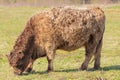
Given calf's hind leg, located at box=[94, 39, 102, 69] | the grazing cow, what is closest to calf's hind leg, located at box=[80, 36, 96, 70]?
the grazing cow

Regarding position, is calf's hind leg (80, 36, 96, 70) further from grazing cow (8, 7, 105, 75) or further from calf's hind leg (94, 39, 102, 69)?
calf's hind leg (94, 39, 102, 69)

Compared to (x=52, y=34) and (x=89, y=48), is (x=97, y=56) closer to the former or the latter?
(x=89, y=48)

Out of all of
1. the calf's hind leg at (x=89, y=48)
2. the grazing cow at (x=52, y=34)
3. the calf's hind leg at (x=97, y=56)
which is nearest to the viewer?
the grazing cow at (x=52, y=34)

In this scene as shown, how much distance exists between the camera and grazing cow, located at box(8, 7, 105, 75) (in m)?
13.3

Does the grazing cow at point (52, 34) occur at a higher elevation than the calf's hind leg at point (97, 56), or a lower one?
higher

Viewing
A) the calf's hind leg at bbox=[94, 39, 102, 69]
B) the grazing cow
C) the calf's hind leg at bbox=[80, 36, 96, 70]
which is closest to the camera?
the grazing cow

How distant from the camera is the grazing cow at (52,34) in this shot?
1329cm

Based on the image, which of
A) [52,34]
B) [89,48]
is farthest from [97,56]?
[52,34]

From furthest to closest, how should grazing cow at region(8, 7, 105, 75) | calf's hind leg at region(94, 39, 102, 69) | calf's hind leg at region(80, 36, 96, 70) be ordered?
calf's hind leg at region(94, 39, 102, 69), calf's hind leg at region(80, 36, 96, 70), grazing cow at region(8, 7, 105, 75)

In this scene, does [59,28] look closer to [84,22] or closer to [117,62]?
[84,22]

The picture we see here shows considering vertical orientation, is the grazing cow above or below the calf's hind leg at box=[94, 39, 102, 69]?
above

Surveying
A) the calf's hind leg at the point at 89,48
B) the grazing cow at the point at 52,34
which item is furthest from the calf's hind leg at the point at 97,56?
the grazing cow at the point at 52,34

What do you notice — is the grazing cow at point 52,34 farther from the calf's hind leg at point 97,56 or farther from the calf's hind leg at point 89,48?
the calf's hind leg at point 97,56

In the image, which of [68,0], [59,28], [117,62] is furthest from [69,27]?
[68,0]
